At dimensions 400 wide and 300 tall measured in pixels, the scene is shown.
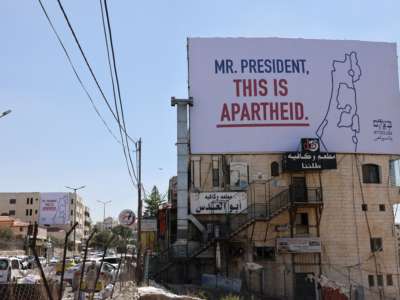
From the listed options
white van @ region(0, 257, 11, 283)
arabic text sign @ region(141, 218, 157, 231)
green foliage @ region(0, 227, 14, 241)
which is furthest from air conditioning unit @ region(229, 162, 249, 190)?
green foliage @ region(0, 227, 14, 241)

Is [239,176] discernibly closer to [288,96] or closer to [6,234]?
[288,96]

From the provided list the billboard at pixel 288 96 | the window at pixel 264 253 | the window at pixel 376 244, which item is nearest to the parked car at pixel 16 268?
the billboard at pixel 288 96

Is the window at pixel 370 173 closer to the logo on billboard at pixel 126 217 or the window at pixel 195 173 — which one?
the window at pixel 195 173

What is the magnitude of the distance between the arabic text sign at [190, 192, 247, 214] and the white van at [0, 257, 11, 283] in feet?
41.3

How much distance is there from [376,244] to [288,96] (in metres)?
12.2

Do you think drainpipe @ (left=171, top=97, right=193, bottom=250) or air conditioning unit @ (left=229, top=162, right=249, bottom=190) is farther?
air conditioning unit @ (left=229, top=162, right=249, bottom=190)

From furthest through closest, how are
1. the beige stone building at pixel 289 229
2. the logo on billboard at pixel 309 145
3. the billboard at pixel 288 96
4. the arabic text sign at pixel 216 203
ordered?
the billboard at pixel 288 96 → the logo on billboard at pixel 309 145 → the arabic text sign at pixel 216 203 → the beige stone building at pixel 289 229

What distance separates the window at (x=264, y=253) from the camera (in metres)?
33.3

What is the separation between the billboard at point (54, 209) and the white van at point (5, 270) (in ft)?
288

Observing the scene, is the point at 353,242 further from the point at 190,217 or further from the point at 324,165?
the point at 190,217

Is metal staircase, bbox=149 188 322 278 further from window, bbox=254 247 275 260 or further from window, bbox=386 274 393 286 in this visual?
window, bbox=386 274 393 286

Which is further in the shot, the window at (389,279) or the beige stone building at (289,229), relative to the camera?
the window at (389,279)

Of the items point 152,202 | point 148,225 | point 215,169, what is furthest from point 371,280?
point 152,202

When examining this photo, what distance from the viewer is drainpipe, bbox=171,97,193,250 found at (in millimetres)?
32938
